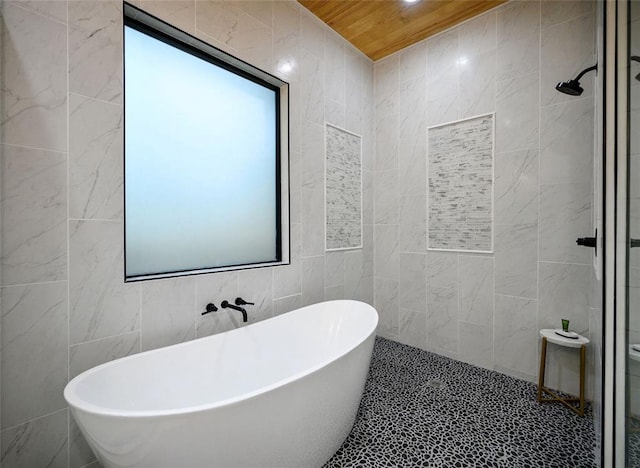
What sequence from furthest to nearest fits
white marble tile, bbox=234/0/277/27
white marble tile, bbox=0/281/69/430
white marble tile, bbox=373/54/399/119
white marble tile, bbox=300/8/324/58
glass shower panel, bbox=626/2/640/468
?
white marble tile, bbox=373/54/399/119, white marble tile, bbox=300/8/324/58, white marble tile, bbox=234/0/277/27, white marble tile, bbox=0/281/69/430, glass shower panel, bbox=626/2/640/468

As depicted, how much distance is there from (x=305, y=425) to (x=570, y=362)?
211 centimetres

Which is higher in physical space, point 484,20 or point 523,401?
point 484,20

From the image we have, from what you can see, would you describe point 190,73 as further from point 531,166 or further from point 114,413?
point 531,166

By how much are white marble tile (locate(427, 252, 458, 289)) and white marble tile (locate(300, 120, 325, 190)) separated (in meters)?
1.33

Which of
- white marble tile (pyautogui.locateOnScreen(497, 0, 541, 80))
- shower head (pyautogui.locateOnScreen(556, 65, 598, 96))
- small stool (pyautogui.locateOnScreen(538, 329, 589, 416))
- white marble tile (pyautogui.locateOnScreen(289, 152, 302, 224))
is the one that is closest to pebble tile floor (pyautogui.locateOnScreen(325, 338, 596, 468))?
small stool (pyautogui.locateOnScreen(538, 329, 589, 416))

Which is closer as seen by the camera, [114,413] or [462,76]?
[114,413]

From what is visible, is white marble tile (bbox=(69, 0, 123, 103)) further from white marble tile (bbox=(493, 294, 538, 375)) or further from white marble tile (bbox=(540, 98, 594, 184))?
white marble tile (bbox=(493, 294, 538, 375))

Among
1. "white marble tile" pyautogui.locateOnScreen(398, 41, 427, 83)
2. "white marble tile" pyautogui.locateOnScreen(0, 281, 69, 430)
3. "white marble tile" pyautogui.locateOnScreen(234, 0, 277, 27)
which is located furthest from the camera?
"white marble tile" pyautogui.locateOnScreen(398, 41, 427, 83)

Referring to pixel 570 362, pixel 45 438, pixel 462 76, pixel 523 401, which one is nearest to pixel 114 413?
pixel 45 438

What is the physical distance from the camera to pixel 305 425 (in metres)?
1.28

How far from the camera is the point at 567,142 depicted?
6.95 feet

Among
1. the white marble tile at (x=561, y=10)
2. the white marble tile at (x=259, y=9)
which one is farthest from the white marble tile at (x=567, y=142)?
the white marble tile at (x=259, y=9)

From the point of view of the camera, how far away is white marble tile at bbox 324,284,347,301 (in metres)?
2.74

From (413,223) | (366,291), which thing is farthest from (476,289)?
(366,291)
